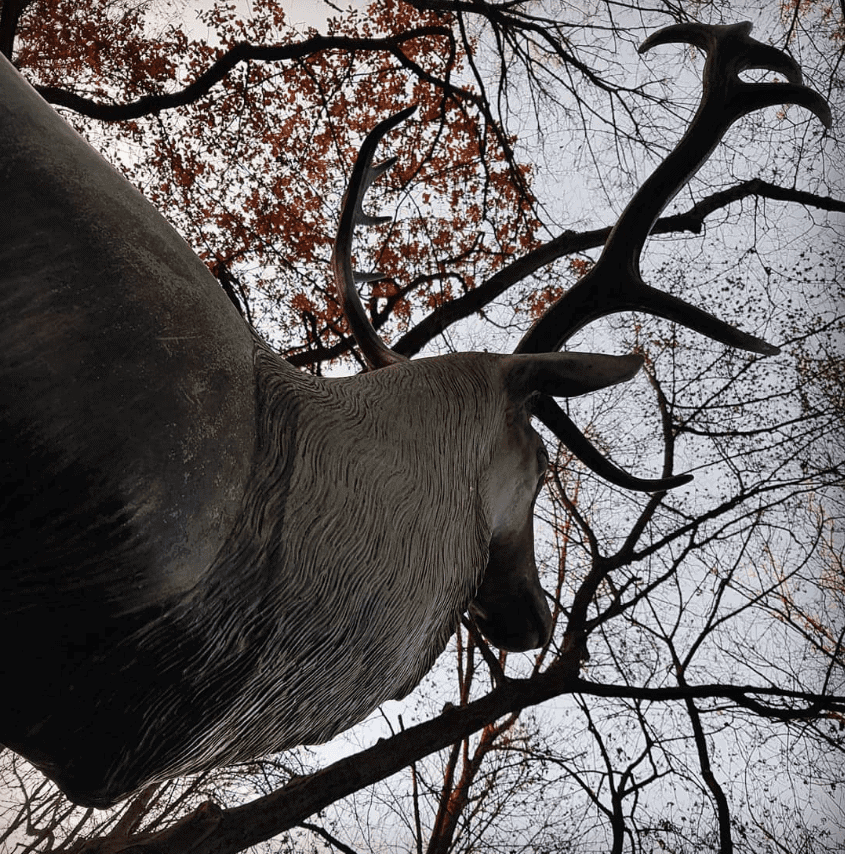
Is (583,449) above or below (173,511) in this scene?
above

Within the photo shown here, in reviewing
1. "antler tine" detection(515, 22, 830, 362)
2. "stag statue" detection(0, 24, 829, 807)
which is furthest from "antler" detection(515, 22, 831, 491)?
"stag statue" detection(0, 24, 829, 807)

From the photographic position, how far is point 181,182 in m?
3.38

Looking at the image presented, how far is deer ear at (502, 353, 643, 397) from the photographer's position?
1.01 m

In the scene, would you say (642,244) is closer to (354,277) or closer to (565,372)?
(565,372)

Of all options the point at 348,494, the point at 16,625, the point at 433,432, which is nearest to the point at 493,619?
the point at 433,432

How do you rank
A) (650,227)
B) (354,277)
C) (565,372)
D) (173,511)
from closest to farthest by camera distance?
(173,511)
(565,372)
(650,227)
(354,277)

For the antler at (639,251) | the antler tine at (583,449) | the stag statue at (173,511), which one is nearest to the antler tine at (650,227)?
the antler at (639,251)

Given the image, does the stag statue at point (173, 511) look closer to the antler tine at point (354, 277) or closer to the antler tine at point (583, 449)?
the antler tine at point (583, 449)

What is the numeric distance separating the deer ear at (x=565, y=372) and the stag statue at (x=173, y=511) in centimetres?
19

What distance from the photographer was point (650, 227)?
1.28 metres

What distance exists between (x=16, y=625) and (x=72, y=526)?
10 cm

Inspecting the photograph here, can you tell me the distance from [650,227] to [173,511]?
1.03m

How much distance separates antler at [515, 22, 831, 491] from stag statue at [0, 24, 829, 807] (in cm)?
45

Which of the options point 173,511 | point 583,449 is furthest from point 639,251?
point 173,511
